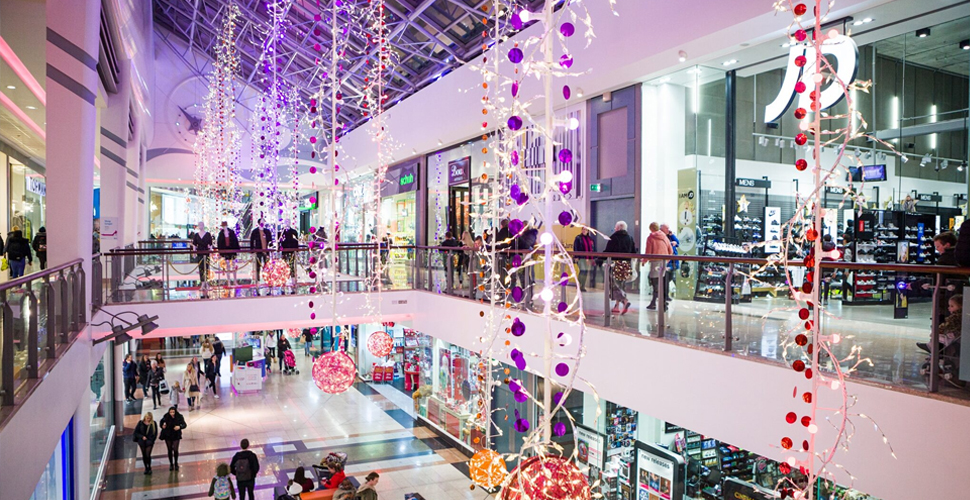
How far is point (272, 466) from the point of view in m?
10.5

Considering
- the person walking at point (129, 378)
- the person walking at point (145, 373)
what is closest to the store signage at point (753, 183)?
the person walking at point (145, 373)

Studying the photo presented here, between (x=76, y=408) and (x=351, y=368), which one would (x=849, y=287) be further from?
(x=76, y=408)

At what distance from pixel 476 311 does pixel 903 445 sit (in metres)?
6.28

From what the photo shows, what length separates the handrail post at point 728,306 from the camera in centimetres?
524

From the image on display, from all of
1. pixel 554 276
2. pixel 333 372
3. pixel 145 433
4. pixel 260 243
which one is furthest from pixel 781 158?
pixel 145 433

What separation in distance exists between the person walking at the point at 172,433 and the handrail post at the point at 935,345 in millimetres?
10007

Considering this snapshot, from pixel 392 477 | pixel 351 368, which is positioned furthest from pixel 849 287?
pixel 392 477

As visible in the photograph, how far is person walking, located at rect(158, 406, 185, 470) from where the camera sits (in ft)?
A: 33.0

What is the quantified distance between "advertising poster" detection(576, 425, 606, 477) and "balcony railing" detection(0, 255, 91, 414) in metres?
5.92

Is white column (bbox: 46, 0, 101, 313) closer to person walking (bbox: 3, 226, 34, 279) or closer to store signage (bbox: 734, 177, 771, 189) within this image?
person walking (bbox: 3, 226, 34, 279)

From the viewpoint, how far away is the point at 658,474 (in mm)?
7316

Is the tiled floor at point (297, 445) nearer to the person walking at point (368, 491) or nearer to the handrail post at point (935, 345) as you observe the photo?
the person walking at point (368, 491)

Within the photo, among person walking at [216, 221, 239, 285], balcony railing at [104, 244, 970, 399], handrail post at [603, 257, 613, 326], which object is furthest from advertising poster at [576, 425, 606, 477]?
person walking at [216, 221, 239, 285]

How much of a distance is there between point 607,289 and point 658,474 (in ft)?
7.84
